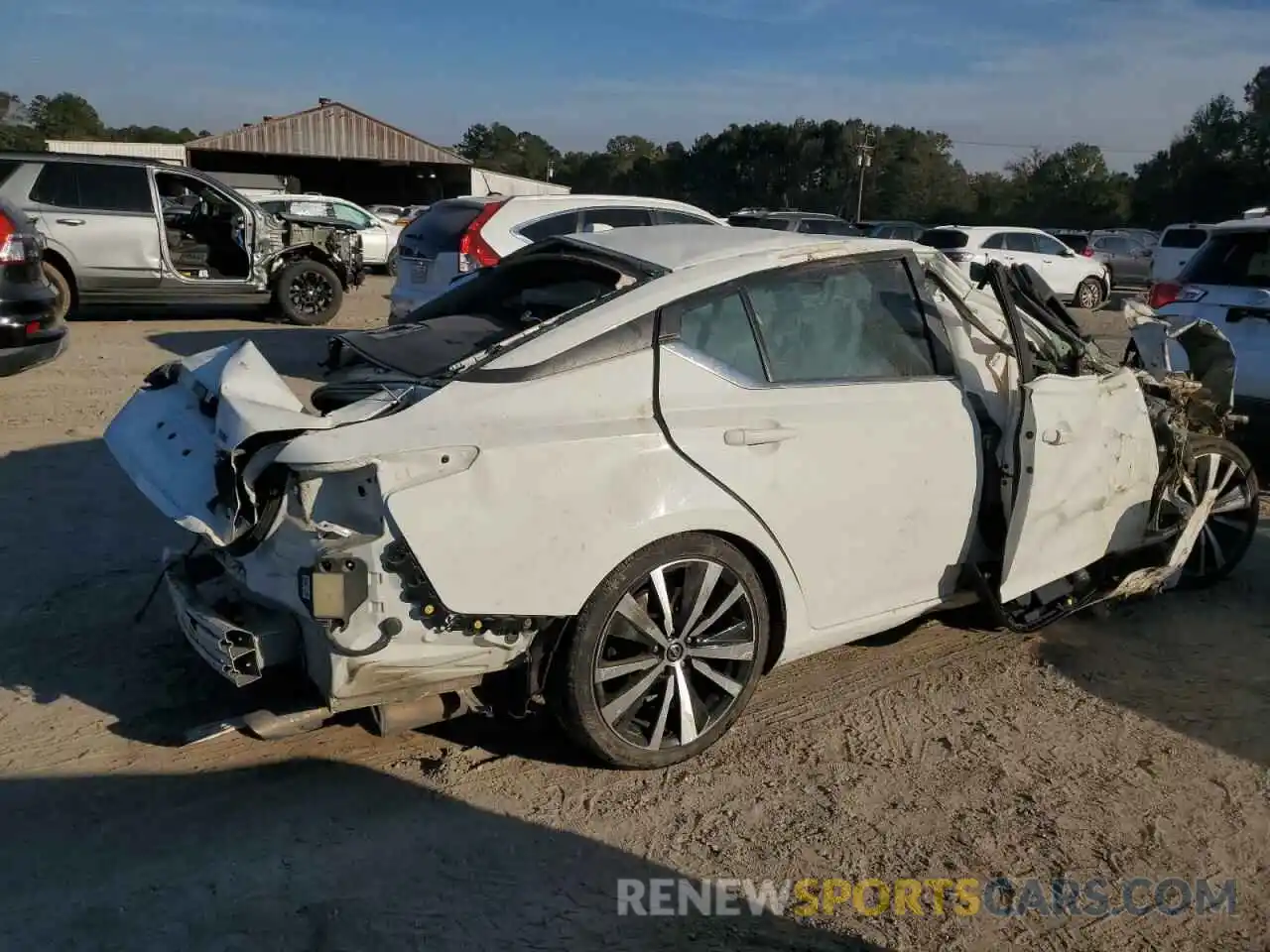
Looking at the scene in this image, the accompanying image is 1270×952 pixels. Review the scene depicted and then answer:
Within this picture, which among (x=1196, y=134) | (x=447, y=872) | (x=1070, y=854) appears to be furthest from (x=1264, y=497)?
(x=1196, y=134)

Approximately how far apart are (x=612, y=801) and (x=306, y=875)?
38.4 inches

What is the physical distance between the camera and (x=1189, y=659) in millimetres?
4789

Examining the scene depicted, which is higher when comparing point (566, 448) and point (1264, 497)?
point (566, 448)

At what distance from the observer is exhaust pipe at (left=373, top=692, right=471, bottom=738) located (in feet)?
11.5

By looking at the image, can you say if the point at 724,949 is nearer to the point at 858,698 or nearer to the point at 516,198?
the point at 858,698

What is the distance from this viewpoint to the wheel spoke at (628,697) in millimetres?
3523

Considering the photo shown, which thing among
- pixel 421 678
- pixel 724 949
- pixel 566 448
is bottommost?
pixel 724 949

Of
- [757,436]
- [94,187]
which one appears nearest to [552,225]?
[94,187]

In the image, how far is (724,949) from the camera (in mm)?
2877

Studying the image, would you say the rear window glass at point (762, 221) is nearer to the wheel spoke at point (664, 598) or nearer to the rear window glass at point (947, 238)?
the rear window glass at point (947, 238)

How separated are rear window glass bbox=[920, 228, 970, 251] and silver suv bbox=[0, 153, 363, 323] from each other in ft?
37.0

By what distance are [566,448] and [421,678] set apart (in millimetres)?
836

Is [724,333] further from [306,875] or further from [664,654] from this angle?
[306,875]

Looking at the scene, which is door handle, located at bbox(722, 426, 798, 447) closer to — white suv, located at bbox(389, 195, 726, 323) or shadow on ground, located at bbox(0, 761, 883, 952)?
shadow on ground, located at bbox(0, 761, 883, 952)
